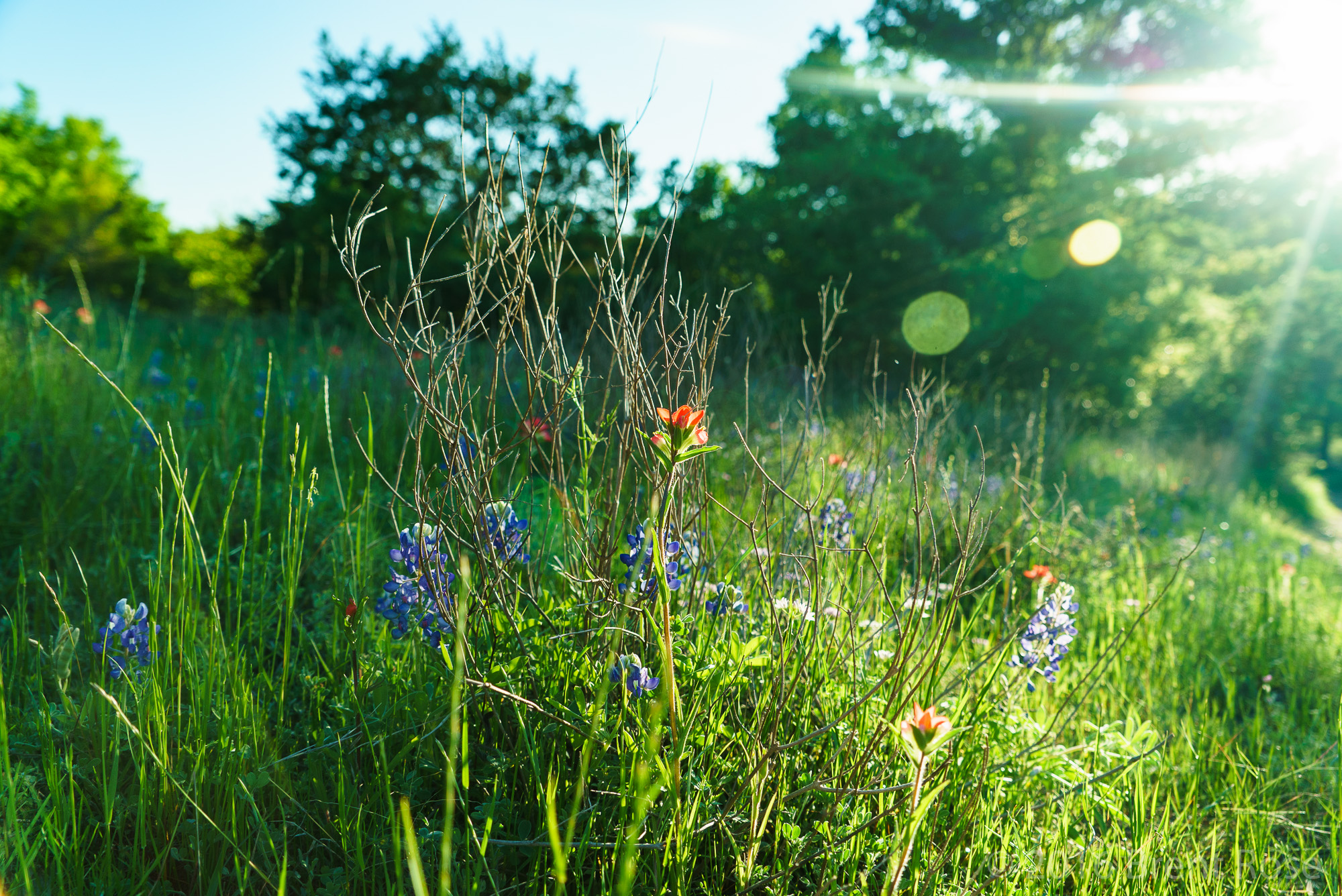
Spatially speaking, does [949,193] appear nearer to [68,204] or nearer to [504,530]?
[504,530]

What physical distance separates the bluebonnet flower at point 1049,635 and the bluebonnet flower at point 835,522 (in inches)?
19.1

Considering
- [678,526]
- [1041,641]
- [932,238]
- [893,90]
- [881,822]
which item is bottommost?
[881,822]

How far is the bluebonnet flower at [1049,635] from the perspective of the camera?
5.36 feet

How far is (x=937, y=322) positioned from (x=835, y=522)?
8.82m

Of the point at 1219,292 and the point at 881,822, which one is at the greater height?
the point at 1219,292

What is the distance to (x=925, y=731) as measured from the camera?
2.48 feet

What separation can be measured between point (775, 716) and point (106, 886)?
3.63 ft

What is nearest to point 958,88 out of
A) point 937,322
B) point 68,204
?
point 937,322

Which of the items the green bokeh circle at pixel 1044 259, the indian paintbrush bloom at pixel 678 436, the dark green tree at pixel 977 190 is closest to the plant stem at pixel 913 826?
the indian paintbrush bloom at pixel 678 436

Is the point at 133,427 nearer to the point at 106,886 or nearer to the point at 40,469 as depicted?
the point at 40,469

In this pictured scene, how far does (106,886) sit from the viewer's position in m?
1.12

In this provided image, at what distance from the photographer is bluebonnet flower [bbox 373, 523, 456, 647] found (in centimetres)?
127

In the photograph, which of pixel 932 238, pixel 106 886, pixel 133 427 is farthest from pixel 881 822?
pixel 932 238

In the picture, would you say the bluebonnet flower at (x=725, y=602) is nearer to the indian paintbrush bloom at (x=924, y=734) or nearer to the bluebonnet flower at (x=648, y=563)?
the bluebonnet flower at (x=648, y=563)
